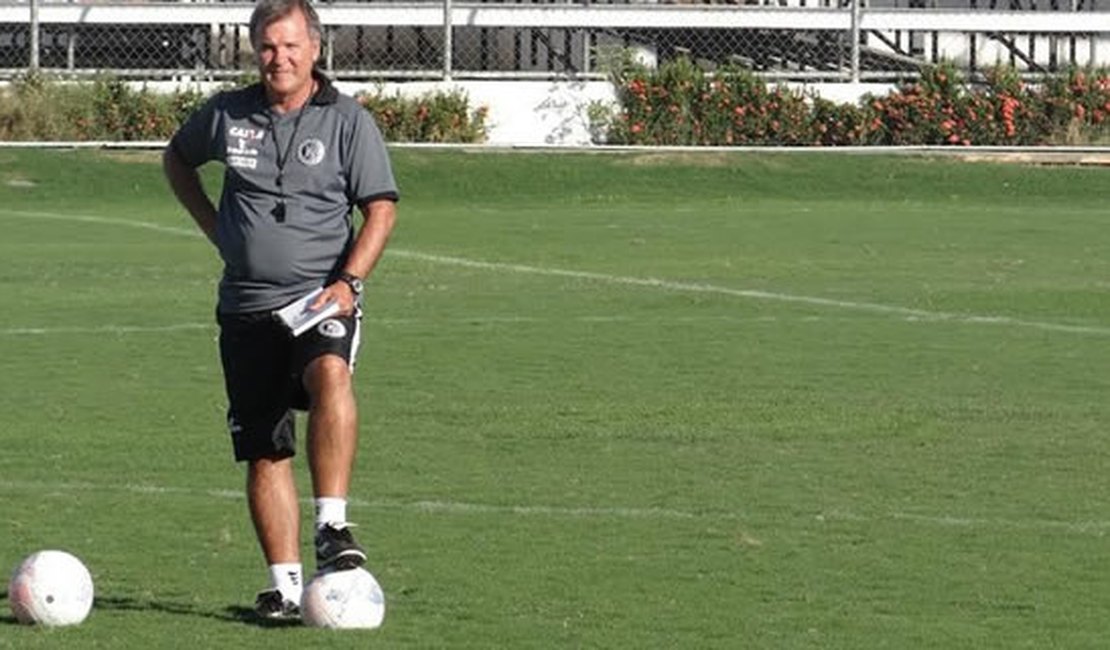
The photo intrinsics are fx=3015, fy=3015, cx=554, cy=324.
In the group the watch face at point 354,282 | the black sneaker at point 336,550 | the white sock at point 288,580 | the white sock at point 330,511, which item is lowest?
the white sock at point 288,580

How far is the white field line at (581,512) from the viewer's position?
10867 mm

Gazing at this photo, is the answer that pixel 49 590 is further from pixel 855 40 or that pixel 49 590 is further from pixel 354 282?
pixel 855 40

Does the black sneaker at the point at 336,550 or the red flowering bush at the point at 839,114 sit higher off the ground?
the red flowering bush at the point at 839,114

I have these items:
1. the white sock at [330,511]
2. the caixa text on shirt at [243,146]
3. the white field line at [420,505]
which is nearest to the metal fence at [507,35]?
the white field line at [420,505]

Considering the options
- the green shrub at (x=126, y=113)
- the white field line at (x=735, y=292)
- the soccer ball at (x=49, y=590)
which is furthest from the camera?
the green shrub at (x=126, y=113)

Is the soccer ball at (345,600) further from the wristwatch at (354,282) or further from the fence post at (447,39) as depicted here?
the fence post at (447,39)

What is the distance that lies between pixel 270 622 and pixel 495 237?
1627 cm

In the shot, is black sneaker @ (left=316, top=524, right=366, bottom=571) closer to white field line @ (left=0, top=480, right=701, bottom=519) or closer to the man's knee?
the man's knee

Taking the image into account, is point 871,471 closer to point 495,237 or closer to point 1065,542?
point 1065,542

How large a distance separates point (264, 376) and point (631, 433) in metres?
4.61

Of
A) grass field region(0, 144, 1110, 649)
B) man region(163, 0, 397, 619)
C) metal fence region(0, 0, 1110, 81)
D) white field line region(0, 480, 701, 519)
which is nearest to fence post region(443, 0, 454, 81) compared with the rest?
metal fence region(0, 0, 1110, 81)

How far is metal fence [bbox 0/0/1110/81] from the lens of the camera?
3462cm

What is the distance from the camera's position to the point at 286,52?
8805mm

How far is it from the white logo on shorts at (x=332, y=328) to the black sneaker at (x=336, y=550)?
56cm
